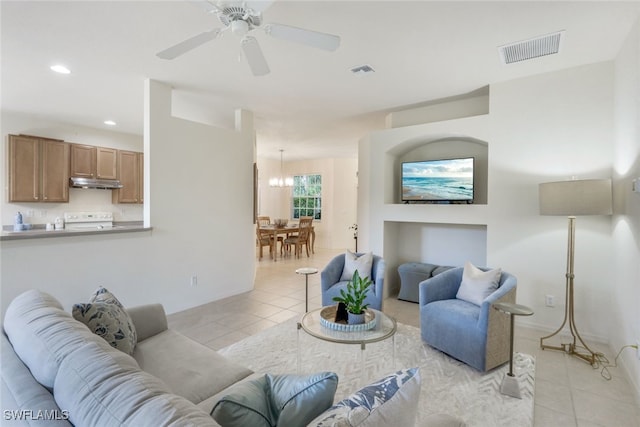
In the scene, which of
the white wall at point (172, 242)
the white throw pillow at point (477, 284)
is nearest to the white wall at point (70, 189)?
the white wall at point (172, 242)

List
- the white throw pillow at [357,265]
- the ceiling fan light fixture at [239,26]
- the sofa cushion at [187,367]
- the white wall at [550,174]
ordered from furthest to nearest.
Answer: the white throw pillow at [357,265] → the white wall at [550,174] → the ceiling fan light fixture at [239,26] → the sofa cushion at [187,367]

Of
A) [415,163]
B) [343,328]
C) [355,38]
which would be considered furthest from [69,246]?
[415,163]

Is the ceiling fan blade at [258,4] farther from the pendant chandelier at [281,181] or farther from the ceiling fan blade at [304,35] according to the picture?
the pendant chandelier at [281,181]

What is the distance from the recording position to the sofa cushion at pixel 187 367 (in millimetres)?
1546

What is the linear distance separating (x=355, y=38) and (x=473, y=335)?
2727 millimetres

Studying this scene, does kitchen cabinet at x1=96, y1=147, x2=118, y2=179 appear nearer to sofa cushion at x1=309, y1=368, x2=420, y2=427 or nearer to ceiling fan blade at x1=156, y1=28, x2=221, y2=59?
ceiling fan blade at x1=156, y1=28, x2=221, y2=59

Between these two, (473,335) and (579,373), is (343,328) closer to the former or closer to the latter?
(473,335)

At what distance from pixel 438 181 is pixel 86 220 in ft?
20.6

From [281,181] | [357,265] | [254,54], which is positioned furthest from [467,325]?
[281,181]

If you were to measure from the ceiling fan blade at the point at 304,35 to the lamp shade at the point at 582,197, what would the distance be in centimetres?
243

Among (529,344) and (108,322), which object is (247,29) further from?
(529,344)

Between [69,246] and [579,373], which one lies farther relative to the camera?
[69,246]

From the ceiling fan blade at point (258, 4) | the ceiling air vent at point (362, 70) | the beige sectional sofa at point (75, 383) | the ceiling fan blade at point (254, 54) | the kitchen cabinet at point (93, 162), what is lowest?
the beige sectional sofa at point (75, 383)

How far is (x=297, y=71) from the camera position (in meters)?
3.34
